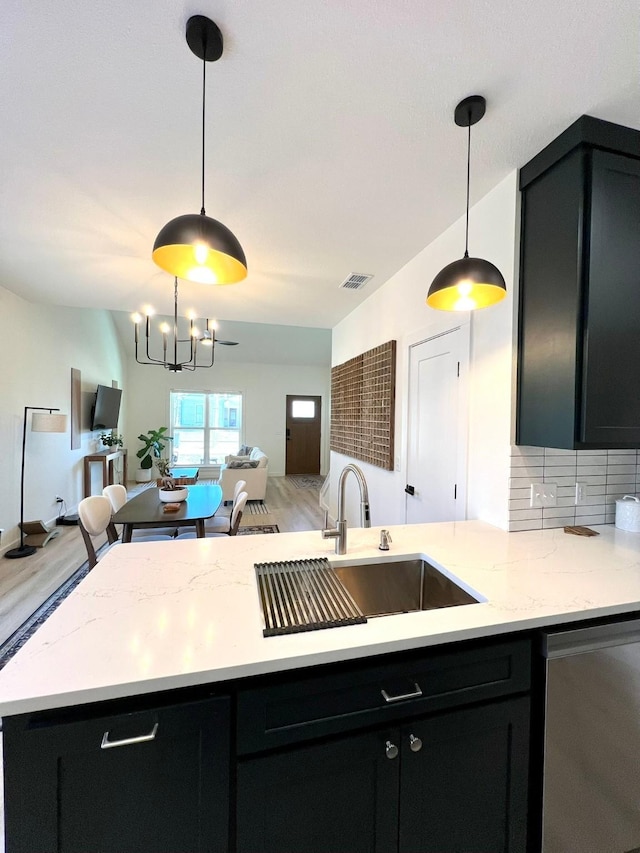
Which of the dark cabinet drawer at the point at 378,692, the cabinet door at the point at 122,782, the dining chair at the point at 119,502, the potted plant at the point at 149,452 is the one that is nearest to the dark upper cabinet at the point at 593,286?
the dark cabinet drawer at the point at 378,692

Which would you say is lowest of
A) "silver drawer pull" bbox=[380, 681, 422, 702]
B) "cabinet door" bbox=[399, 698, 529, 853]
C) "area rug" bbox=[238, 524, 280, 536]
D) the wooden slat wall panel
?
"area rug" bbox=[238, 524, 280, 536]

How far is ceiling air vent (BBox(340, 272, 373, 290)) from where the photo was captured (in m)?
2.83

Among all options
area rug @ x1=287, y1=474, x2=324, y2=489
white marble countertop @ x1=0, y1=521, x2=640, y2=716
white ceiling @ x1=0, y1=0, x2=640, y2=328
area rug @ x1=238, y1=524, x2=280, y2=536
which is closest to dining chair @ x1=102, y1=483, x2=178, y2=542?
area rug @ x1=238, y1=524, x2=280, y2=536

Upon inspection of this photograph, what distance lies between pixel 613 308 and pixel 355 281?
1.91m

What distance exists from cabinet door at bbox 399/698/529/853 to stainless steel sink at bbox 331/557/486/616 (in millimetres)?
423

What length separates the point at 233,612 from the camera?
0.98 metres

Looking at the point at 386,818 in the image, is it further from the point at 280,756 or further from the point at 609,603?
the point at 609,603

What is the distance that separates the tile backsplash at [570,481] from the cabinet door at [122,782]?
4.95ft

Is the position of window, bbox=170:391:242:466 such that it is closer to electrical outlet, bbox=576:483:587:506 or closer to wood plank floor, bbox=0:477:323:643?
wood plank floor, bbox=0:477:323:643

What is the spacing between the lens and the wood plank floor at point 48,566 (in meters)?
2.57

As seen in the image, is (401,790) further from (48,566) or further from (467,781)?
(48,566)

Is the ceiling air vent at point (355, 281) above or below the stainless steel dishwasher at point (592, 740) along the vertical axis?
above

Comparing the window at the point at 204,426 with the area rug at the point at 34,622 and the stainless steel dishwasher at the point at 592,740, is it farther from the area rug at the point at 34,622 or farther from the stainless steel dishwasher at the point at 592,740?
the stainless steel dishwasher at the point at 592,740

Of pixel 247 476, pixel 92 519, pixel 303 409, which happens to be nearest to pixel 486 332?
pixel 92 519
